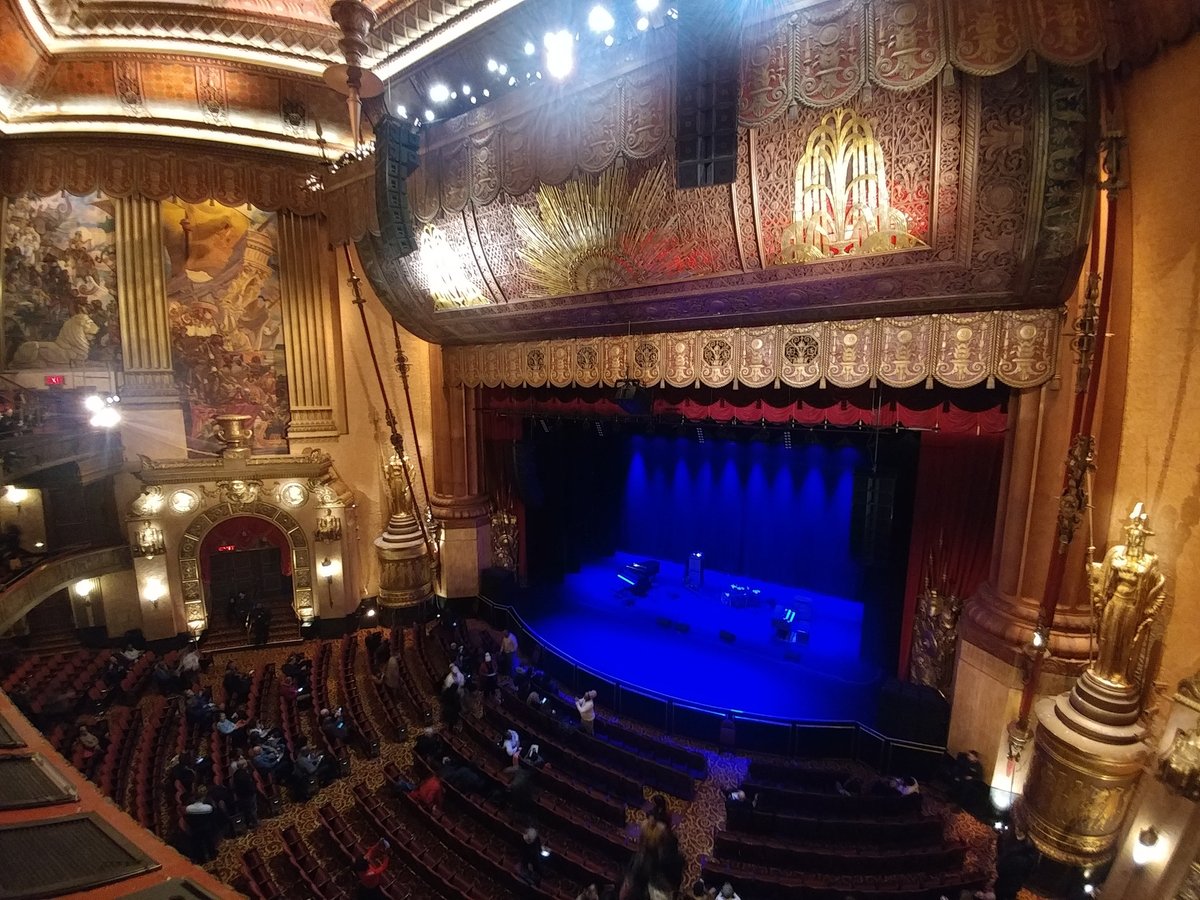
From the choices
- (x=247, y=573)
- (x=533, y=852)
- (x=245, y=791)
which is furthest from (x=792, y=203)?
(x=247, y=573)

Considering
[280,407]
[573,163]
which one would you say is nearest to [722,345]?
[573,163]

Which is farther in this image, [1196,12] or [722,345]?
[722,345]

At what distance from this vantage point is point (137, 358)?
973 cm

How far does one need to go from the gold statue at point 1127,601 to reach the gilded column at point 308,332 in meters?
11.9

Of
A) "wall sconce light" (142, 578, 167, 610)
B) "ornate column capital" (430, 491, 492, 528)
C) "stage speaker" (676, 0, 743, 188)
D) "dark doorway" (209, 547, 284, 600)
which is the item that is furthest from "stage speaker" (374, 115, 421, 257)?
"wall sconce light" (142, 578, 167, 610)

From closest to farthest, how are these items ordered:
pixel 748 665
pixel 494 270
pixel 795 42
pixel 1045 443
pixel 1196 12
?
pixel 1196 12 < pixel 795 42 < pixel 1045 443 < pixel 494 270 < pixel 748 665

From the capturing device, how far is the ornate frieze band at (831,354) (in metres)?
5.46

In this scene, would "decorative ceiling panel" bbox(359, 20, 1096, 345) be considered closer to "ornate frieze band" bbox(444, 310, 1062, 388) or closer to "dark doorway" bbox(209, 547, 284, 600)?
"ornate frieze band" bbox(444, 310, 1062, 388)

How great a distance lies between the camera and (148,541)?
9.95 meters

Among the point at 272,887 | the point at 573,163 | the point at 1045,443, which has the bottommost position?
the point at 272,887

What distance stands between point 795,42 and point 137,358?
1155cm

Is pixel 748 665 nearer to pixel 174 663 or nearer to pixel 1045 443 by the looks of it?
pixel 1045 443

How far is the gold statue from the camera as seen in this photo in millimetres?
4348

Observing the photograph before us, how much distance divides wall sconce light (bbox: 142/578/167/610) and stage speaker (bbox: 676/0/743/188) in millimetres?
11760
